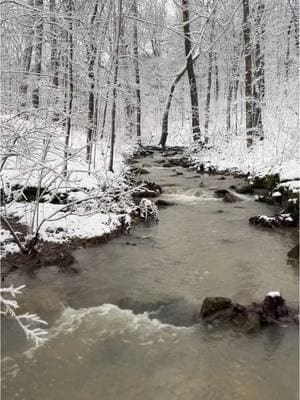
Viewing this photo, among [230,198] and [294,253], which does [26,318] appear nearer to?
[294,253]

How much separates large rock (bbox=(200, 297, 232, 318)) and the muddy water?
0.18m

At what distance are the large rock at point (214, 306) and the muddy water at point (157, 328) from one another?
0.59 feet

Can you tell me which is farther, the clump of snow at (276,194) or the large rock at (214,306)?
the clump of snow at (276,194)

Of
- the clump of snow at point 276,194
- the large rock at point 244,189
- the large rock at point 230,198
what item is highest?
the large rock at point 244,189

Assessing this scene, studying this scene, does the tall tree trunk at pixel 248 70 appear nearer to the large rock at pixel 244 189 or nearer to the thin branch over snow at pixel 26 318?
the large rock at pixel 244 189

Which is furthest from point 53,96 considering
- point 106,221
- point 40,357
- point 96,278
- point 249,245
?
point 40,357

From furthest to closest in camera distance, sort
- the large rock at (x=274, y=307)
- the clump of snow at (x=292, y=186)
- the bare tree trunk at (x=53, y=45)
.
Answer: the clump of snow at (x=292, y=186), the bare tree trunk at (x=53, y=45), the large rock at (x=274, y=307)

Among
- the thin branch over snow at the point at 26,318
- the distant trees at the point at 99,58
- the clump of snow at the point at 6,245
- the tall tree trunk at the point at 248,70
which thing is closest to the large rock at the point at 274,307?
the thin branch over snow at the point at 26,318

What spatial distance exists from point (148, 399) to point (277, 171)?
30.2ft

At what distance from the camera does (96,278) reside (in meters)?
6.29

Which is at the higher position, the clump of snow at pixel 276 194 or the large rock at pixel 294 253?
the clump of snow at pixel 276 194

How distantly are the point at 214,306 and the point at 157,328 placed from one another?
2.50ft

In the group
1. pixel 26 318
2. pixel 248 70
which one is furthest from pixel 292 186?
pixel 26 318

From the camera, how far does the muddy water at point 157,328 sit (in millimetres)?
3764
